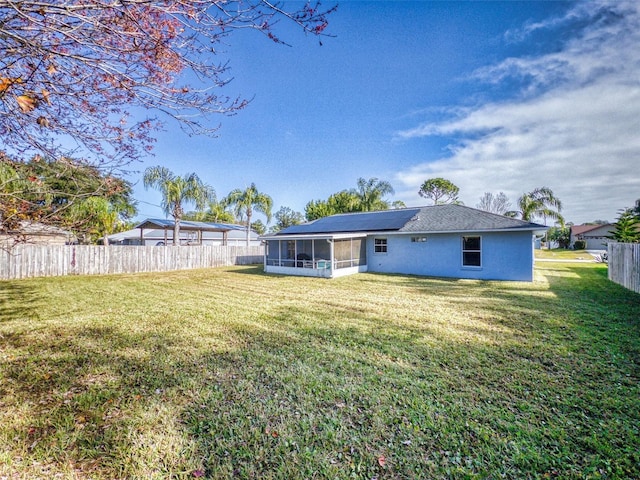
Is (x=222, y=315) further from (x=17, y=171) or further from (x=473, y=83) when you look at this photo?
(x=473, y=83)

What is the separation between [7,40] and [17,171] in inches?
63.7

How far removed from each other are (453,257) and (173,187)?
19.7 metres

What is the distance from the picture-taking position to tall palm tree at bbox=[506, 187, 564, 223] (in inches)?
884

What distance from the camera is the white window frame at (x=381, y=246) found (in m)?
16.0

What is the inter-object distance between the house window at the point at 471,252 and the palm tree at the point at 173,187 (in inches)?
744

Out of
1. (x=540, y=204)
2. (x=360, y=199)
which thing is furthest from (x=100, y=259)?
(x=540, y=204)

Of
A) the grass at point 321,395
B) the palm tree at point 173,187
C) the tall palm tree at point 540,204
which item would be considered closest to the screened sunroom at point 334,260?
the grass at point 321,395

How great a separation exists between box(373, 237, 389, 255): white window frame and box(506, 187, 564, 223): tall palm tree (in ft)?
48.3

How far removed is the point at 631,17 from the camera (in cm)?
714

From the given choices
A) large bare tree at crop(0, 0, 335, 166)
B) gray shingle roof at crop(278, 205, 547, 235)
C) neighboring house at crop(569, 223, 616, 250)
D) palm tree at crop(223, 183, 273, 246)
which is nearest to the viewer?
large bare tree at crop(0, 0, 335, 166)

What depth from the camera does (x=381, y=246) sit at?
16.3 metres

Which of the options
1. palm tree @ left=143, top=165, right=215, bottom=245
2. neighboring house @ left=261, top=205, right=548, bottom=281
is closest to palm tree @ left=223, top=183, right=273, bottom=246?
palm tree @ left=143, top=165, right=215, bottom=245

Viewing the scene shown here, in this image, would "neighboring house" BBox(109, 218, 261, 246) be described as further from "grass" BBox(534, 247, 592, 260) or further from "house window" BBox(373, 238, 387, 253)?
"grass" BBox(534, 247, 592, 260)

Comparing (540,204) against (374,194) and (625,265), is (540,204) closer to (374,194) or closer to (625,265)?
(374,194)
